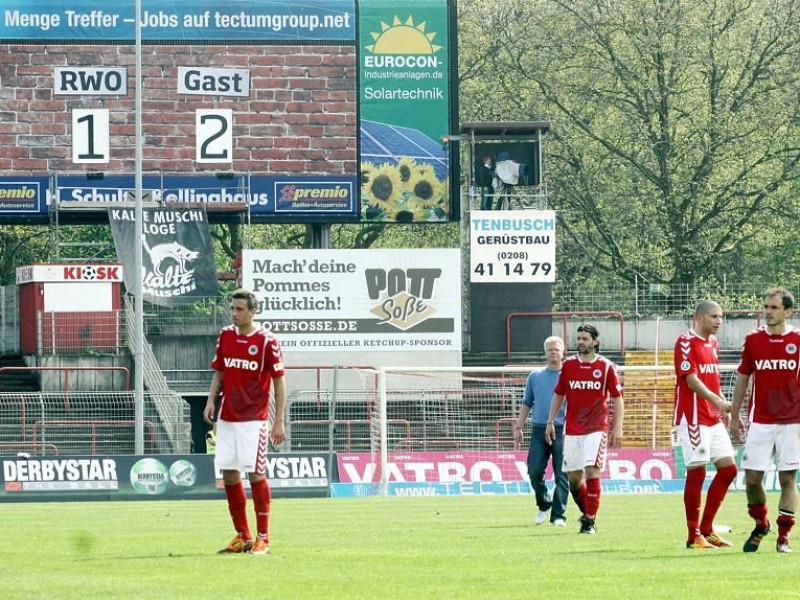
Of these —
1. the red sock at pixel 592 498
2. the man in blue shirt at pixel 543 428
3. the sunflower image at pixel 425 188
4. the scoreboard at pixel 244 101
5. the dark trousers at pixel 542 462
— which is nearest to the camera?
the red sock at pixel 592 498

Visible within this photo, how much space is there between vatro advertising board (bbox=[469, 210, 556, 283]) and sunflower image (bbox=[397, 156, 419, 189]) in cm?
229

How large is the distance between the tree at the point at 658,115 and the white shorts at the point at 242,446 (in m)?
38.3

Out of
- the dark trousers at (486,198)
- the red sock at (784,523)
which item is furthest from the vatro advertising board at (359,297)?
the red sock at (784,523)

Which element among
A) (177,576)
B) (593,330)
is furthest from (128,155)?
(177,576)

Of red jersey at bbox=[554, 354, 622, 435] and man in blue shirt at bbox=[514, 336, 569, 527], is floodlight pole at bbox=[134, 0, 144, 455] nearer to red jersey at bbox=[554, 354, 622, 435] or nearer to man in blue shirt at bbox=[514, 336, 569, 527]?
man in blue shirt at bbox=[514, 336, 569, 527]

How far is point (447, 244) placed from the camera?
57.0 metres

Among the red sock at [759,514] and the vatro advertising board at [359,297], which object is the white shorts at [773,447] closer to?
the red sock at [759,514]

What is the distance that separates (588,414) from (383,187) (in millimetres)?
23090

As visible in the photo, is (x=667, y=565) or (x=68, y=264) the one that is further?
(x=68, y=264)

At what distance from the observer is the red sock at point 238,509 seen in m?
13.4

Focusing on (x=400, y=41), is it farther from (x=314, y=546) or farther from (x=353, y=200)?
(x=314, y=546)

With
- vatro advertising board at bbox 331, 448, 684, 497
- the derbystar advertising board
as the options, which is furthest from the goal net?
the derbystar advertising board

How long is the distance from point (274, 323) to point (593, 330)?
24.2 m

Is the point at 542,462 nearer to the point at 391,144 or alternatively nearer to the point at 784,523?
the point at 784,523
